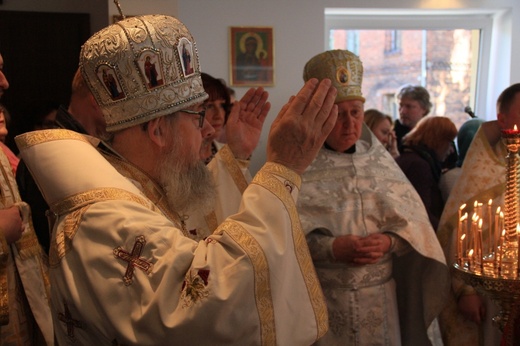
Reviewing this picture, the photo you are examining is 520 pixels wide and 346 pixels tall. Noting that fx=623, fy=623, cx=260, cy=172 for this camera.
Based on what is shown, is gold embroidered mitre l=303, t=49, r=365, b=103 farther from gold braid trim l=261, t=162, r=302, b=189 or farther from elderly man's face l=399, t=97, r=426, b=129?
elderly man's face l=399, t=97, r=426, b=129

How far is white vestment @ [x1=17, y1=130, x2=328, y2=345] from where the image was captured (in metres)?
1.31

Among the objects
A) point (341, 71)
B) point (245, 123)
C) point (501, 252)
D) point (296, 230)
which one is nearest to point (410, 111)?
point (341, 71)

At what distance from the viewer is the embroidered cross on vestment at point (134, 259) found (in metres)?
1.34

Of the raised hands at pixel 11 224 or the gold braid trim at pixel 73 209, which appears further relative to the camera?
the raised hands at pixel 11 224

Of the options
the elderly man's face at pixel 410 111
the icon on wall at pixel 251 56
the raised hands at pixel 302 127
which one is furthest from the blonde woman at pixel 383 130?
the raised hands at pixel 302 127

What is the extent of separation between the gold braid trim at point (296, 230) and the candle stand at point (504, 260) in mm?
886

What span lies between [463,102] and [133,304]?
255 inches

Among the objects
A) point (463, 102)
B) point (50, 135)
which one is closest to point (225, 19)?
point (463, 102)

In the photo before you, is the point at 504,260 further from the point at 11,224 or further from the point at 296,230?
→ the point at 11,224

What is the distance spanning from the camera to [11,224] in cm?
220

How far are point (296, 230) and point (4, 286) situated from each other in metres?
1.30

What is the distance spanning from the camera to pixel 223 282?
4.33ft

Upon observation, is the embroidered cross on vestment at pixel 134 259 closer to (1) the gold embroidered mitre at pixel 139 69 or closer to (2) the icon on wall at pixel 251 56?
(1) the gold embroidered mitre at pixel 139 69

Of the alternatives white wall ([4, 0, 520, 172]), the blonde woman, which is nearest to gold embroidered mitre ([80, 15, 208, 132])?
the blonde woman
